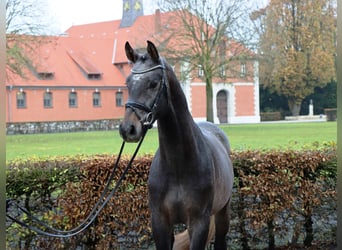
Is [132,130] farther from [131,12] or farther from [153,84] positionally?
[131,12]

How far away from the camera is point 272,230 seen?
19.5 feet

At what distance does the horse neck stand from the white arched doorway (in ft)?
149

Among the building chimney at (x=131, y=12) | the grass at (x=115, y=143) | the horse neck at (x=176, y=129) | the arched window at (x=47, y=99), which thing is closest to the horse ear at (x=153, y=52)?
the horse neck at (x=176, y=129)

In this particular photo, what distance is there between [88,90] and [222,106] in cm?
1412

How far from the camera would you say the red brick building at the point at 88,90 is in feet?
140

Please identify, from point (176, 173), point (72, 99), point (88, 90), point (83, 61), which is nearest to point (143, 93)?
point (176, 173)

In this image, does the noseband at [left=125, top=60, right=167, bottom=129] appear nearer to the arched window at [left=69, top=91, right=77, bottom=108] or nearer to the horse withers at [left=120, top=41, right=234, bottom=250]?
the horse withers at [left=120, top=41, right=234, bottom=250]

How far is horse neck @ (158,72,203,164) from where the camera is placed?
3102 mm

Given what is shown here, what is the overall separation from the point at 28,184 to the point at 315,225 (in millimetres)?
3792

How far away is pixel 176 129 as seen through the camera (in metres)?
3.14

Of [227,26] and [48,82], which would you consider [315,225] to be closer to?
[227,26]

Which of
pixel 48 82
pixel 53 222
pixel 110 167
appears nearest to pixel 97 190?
pixel 110 167

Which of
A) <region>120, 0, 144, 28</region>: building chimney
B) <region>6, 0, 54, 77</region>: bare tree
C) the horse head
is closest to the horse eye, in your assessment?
the horse head

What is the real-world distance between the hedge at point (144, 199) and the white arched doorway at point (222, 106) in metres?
42.4
